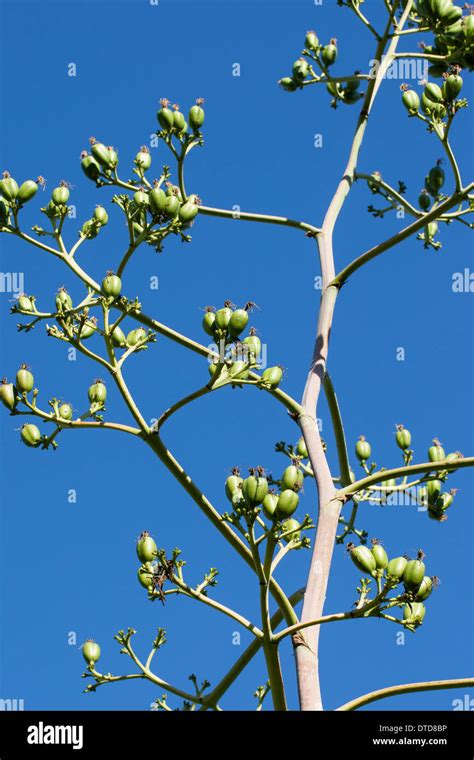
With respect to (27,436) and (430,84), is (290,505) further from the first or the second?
(430,84)

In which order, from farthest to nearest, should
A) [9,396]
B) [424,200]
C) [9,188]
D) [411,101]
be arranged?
[424,200] → [411,101] → [9,188] → [9,396]

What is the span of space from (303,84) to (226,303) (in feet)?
9.57

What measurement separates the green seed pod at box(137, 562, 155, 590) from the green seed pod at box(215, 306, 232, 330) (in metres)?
1.28

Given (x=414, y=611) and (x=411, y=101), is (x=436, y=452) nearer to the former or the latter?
(x=414, y=611)

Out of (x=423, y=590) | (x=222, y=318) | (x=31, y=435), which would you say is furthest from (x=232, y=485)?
(x=31, y=435)

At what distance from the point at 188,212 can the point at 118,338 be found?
0.86 m

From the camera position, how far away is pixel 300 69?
7801 millimetres

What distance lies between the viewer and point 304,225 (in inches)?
260

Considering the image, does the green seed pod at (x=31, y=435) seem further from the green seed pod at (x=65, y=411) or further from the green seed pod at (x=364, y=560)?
the green seed pod at (x=364, y=560)

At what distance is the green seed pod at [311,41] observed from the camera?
25.3 ft

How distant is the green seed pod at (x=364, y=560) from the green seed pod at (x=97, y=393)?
1.79 m

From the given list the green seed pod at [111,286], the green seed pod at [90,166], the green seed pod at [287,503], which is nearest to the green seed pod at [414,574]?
the green seed pod at [287,503]

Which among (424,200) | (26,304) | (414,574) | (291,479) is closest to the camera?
(414,574)
